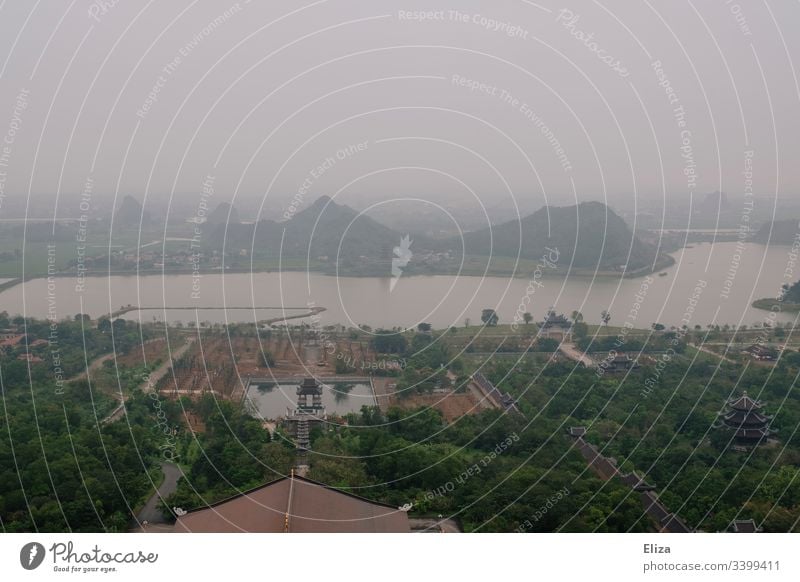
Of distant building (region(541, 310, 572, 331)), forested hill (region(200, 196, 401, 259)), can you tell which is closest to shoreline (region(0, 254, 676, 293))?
forested hill (region(200, 196, 401, 259))

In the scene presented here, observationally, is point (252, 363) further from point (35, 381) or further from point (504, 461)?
point (504, 461)

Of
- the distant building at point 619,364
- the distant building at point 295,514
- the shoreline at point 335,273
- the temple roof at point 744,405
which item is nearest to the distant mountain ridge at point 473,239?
the shoreline at point 335,273

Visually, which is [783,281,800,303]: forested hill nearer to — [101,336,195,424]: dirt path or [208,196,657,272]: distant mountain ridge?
[208,196,657,272]: distant mountain ridge

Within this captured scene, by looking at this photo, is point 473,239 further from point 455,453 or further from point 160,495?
point 160,495

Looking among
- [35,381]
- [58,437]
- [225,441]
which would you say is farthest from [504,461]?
[35,381]

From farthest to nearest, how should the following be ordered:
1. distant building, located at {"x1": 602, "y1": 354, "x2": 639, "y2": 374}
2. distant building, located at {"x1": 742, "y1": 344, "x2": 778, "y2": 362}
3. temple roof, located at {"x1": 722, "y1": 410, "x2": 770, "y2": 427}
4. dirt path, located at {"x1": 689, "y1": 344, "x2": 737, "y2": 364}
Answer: distant building, located at {"x1": 742, "y1": 344, "x2": 778, "y2": 362}
dirt path, located at {"x1": 689, "y1": 344, "x2": 737, "y2": 364}
distant building, located at {"x1": 602, "y1": 354, "x2": 639, "y2": 374}
temple roof, located at {"x1": 722, "y1": 410, "x2": 770, "y2": 427}

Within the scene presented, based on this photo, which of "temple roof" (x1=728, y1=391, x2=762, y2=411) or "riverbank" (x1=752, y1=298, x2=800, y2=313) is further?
"riverbank" (x1=752, y1=298, x2=800, y2=313)
